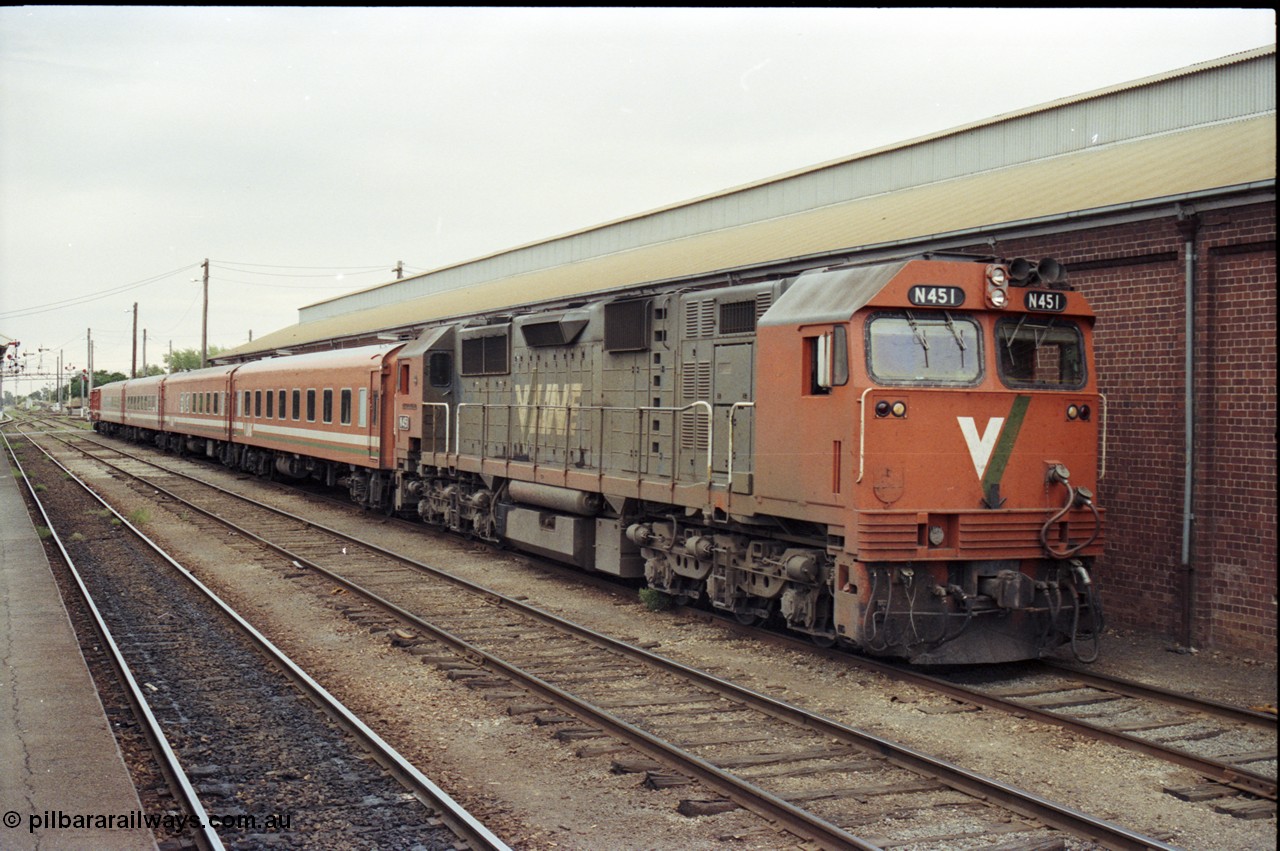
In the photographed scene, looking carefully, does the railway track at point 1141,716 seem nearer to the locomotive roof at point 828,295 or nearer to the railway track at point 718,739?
the railway track at point 718,739

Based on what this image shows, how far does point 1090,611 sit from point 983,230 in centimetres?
464

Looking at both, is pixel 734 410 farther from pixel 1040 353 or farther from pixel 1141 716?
pixel 1141 716

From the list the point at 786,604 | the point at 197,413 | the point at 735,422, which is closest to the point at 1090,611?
the point at 786,604

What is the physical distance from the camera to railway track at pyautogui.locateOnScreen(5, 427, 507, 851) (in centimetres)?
555

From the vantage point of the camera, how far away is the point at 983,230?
1150cm

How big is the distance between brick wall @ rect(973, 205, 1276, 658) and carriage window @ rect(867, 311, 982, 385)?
2.87 metres

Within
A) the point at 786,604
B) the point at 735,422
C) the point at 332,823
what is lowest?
the point at 332,823

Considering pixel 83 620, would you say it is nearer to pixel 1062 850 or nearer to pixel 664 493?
pixel 664 493

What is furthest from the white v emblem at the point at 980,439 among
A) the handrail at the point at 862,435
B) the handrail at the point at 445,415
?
the handrail at the point at 445,415

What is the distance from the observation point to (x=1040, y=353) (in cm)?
888

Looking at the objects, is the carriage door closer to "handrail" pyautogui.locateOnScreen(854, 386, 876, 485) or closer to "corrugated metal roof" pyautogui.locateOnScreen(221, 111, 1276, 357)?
"handrail" pyautogui.locateOnScreen(854, 386, 876, 485)

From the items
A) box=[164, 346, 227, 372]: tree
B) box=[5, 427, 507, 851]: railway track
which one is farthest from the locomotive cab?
box=[164, 346, 227, 372]: tree

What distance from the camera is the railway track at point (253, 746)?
555 centimetres

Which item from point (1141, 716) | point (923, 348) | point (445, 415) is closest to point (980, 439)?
point (923, 348)
